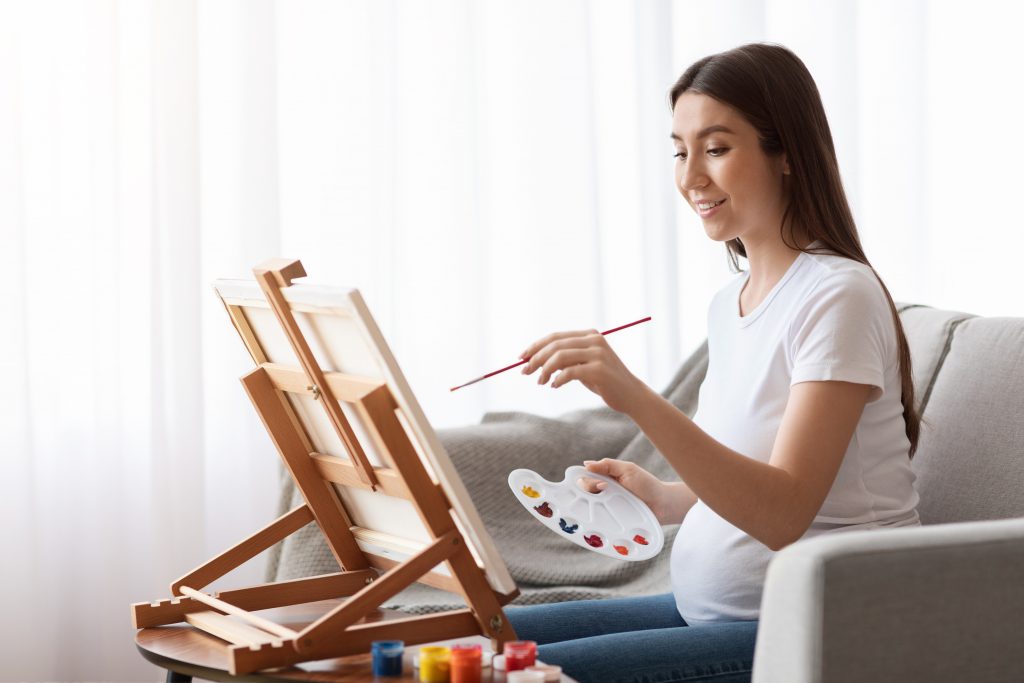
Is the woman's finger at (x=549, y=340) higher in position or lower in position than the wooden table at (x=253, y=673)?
higher

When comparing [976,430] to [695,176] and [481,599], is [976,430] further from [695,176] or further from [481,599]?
[481,599]

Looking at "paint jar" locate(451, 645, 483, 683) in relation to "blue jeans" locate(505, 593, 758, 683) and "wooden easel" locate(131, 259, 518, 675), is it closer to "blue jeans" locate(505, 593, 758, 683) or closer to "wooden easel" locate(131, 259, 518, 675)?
"wooden easel" locate(131, 259, 518, 675)

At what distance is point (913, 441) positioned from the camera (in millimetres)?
1419

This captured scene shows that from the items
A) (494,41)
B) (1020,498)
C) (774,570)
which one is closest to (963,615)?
(774,570)

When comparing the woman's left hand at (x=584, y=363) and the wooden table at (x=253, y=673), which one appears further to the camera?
the woman's left hand at (x=584, y=363)

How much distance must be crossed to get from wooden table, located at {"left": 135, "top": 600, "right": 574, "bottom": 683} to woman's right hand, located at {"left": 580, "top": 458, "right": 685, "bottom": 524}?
34 cm

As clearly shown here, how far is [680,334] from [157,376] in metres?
1.34

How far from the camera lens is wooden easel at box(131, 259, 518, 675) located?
105 centimetres

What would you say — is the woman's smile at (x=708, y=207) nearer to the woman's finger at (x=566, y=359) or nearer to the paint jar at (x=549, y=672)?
the woman's finger at (x=566, y=359)

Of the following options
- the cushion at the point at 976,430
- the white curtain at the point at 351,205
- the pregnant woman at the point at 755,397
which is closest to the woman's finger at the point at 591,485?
the pregnant woman at the point at 755,397

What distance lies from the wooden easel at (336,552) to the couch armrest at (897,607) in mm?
277

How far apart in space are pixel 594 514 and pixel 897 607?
45 centimetres

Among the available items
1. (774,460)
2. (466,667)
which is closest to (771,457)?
(774,460)

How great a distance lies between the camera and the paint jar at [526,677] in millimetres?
970
